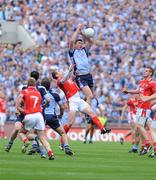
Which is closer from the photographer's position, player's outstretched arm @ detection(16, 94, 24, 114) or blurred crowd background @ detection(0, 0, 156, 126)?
player's outstretched arm @ detection(16, 94, 24, 114)

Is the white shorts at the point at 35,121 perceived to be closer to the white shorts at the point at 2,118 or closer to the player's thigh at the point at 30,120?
the player's thigh at the point at 30,120

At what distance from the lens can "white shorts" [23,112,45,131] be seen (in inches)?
757

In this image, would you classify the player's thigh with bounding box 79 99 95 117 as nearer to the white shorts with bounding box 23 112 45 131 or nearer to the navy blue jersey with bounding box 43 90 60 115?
the navy blue jersey with bounding box 43 90 60 115

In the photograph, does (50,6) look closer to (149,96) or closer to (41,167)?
(149,96)

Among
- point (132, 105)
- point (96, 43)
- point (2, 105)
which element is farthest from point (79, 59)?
point (96, 43)

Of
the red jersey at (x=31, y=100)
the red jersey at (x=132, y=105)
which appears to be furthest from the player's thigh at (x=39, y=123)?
the red jersey at (x=132, y=105)

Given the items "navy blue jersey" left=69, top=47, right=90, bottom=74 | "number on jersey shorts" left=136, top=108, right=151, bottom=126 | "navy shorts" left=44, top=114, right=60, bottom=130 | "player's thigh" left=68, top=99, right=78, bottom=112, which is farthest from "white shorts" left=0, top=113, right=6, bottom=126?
"navy shorts" left=44, top=114, right=60, bottom=130

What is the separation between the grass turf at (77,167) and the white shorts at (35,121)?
722 mm

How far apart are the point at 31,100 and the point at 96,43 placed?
80.7 ft

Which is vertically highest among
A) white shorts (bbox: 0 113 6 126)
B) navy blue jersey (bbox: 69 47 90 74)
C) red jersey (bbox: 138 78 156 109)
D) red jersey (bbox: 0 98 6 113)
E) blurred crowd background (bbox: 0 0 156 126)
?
navy blue jersey (bbox: 69 47 90 74)

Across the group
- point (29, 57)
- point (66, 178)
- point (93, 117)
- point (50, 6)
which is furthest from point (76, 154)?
point (50, 6)

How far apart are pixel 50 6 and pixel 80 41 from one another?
22.6 m

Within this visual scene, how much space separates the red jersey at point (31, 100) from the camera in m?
19.4

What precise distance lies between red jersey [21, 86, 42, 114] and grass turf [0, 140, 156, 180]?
3.58 ft
